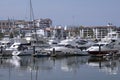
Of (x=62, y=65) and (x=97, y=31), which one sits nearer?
(x=62, y=65)

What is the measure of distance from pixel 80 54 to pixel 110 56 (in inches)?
217

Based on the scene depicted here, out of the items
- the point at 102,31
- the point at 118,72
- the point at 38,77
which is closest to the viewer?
the point at 38,77

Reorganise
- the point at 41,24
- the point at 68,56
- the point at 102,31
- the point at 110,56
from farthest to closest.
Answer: the point at 41,24 → the point at 102,31 → the point at 68,56 → the point at 110,56

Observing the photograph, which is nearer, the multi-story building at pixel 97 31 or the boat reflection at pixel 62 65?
the boat reflection at pixel 62 65

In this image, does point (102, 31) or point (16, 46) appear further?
point (102, 31)

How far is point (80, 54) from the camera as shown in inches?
2148

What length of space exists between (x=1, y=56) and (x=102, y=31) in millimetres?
99743

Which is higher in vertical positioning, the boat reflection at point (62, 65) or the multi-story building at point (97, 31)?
the multi-story building at point (97, 31)

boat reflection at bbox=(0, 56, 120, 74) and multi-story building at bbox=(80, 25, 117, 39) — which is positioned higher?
multi-story building at bbox=(80, 25, 117, 39)

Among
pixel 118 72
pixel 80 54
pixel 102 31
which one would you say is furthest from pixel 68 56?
pixel 102 31

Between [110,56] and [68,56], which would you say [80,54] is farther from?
[110,56]

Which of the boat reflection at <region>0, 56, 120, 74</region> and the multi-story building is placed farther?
the multi-story building

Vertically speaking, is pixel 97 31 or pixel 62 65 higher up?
pixel 97 31

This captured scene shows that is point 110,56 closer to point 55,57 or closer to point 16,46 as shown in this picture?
point 55,57
